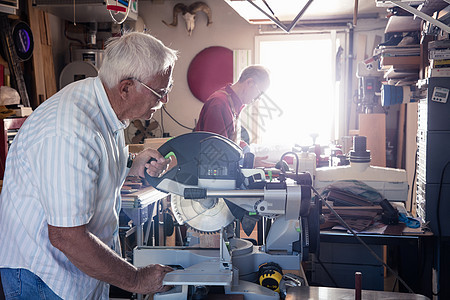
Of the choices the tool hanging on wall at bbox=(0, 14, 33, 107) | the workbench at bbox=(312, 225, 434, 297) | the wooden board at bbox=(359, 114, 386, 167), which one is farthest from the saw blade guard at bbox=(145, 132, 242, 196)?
the wooden board at bbox=(359, 114, 386, 167)

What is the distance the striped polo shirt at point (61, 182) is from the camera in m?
1.12

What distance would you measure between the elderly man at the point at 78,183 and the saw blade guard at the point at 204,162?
0.12m

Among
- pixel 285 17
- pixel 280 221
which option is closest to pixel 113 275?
pixel 280 221

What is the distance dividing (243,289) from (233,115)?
187 centimetres

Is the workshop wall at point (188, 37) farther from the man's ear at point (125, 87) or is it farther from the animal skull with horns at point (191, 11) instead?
the man's ear at point (125, 87)

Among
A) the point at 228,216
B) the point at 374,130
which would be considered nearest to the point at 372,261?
the point at 228,216

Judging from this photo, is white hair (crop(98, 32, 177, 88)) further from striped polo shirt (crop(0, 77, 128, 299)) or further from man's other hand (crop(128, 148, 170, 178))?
man's other hand (crop(128, 148, 170, 178))

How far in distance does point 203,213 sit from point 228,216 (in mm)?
82

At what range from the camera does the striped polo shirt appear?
1118mm

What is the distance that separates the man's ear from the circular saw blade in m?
0.35

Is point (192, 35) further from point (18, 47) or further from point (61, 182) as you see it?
point (61, 182)

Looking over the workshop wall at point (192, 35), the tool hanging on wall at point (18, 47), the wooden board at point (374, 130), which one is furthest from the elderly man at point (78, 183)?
the workshop wall at point (192, 35)

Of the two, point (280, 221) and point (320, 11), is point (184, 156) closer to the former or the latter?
point (280, 221)

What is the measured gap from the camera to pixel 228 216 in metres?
1.45
